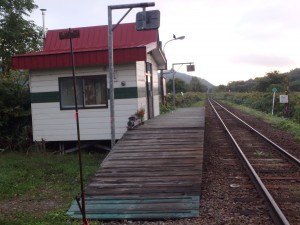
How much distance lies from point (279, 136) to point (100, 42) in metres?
8.22

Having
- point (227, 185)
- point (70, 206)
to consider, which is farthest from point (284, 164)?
point (70, 206)

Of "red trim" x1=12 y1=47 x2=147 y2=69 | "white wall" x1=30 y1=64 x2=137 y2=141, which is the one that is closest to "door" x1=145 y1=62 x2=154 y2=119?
"white wall" x1=30 y1=64 x2=137 y2=141

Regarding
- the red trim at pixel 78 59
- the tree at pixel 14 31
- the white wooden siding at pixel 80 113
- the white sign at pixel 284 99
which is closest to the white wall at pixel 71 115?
the white wooden siding at pixel 80 113

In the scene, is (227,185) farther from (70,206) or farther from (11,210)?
(11,210)

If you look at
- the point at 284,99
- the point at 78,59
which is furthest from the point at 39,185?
the point at 284,99

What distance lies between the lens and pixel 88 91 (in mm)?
14172

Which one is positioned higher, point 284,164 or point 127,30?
point 127,30

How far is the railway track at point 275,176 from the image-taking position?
6.48 meters

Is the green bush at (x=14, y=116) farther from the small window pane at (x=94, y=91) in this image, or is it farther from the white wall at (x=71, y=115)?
the small window pane at (x=94, y=91)

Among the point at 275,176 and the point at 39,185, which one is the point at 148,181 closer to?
the point at 39,185

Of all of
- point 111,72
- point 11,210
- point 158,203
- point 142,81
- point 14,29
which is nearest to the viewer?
point 158,203

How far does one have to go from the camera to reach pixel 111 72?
11.2 metres

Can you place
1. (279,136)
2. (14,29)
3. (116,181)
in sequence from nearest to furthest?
(116,181) → (279,136) → (14,29)

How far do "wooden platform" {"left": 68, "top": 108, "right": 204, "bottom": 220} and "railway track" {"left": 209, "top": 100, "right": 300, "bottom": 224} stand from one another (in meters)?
1.14
